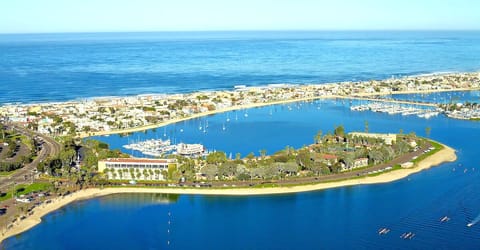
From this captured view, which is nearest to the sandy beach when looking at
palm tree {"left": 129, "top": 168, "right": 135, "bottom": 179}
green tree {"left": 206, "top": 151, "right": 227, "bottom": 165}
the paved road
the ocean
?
the paved road

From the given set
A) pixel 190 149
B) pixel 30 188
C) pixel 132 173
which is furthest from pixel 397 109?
pixel 30 188

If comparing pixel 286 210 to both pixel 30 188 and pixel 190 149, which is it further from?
pixel 30 188

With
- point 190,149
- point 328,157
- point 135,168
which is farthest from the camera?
point 190,149

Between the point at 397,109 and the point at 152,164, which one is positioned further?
the point at 397,109

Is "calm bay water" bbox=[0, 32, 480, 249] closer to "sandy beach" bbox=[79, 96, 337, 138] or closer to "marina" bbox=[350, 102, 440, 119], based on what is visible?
"sandy beach" bbox=[79, 96, 337, 138]

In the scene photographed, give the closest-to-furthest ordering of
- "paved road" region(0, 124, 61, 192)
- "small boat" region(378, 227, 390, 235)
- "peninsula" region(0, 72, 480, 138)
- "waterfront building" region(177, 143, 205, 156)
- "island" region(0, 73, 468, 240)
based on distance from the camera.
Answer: "small boat" region(378, 227, 390, 235), "island" region(0, 73, 468, 240), "paved road" region(0, 124, 61, 192), "waterfront building" region(177, 143, 205, 156), "peninsula" region(0, 72, 480, 138)

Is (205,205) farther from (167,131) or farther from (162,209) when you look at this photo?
(167,131)
